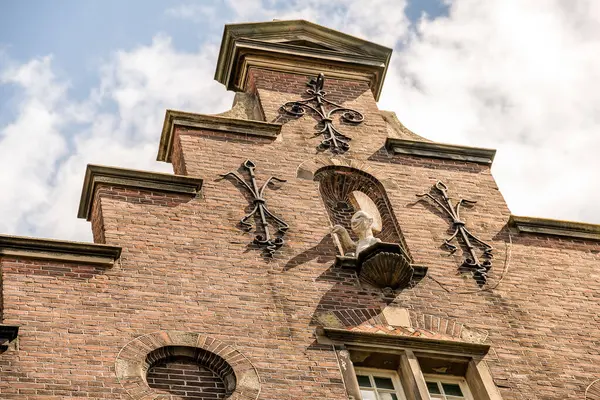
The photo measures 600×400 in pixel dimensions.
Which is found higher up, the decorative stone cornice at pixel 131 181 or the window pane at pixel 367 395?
the decorative stone cornice at pixel 131 181

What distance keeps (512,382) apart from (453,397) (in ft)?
2.28

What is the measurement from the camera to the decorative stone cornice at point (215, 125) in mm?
17734

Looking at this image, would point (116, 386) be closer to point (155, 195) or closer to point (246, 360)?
point (246, 360)

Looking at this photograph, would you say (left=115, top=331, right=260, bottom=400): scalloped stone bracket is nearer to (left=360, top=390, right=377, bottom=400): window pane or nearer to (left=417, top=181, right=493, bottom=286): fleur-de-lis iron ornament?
(left=360, top=390, right=377, bottom=400): window pane

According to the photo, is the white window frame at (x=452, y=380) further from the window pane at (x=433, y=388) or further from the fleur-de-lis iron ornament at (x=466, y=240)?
the fleur-de-lis iron ornament at (x=466, y=240)

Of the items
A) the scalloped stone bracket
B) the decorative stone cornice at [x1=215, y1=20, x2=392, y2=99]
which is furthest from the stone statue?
the decorative stone cornice at [x1=215, y1=20, x2=392, y2=99]

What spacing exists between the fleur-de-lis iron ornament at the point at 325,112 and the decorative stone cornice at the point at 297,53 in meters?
0.49

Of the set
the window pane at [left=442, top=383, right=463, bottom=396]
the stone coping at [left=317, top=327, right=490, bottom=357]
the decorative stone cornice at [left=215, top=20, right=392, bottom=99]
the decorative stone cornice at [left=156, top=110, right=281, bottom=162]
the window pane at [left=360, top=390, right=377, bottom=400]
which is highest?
the decorative stone cornice at [left=215, top=20, right=392, bottom=99]

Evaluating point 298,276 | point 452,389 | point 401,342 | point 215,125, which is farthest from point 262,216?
point 452,389

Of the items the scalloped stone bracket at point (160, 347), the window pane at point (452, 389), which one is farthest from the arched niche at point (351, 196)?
the scalloped stone bracket at point (160, 347)

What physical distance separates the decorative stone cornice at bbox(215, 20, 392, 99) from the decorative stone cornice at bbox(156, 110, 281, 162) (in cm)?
185

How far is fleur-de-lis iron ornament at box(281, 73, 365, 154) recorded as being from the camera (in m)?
18.2

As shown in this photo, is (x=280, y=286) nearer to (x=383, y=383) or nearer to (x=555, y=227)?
(x=383, y=383)

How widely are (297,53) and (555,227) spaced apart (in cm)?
493
